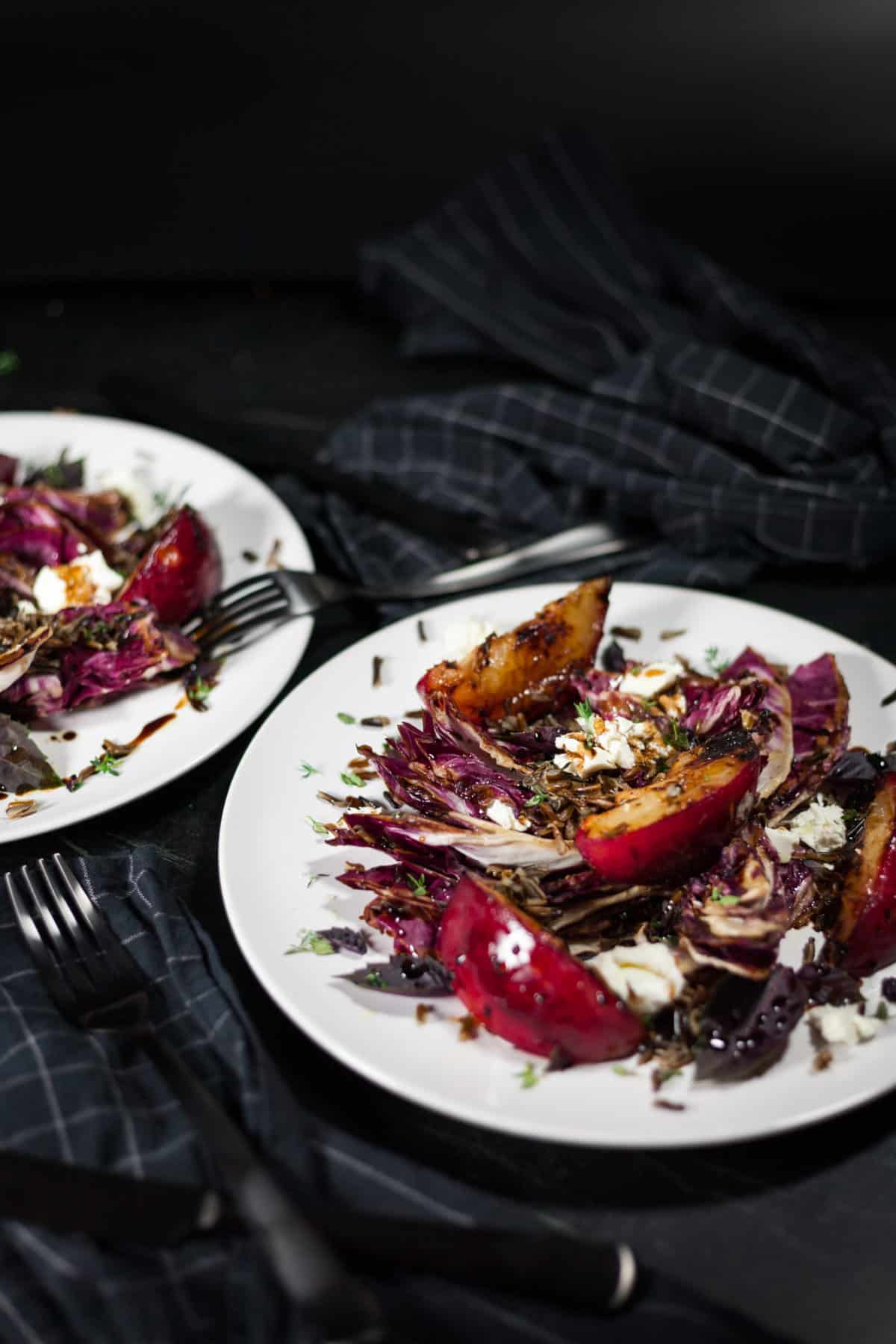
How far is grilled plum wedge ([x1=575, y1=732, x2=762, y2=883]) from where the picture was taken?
71.4 inches

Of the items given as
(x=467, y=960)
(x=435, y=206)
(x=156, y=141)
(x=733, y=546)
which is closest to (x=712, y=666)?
(x=733, y=546)

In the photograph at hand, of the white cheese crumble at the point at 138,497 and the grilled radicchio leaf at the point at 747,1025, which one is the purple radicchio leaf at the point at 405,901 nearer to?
the grilled radicchio leaf at the point at 747,1025

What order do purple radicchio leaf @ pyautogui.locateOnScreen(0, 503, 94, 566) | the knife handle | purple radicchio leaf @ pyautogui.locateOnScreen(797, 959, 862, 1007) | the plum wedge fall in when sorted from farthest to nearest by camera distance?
1. purple radicchio leaf @ pyautogui.locateOnScreen(0, 503, 94, 566)
2. purple radicchio leaf @ pyautogui.locateOnScreen(797, 959, 862, 1007)
3. the plum wedge
4. the knife handle

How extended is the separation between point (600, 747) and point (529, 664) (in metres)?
0.27

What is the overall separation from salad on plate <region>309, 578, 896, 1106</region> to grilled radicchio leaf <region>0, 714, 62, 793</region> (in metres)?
0.51

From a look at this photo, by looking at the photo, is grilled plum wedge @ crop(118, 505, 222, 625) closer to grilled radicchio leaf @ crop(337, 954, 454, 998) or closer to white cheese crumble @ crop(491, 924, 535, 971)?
grilled radicchio leaf @ crop(337, 954, 454, 998)

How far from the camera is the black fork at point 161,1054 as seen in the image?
4.67ft

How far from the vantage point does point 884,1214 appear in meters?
1.66

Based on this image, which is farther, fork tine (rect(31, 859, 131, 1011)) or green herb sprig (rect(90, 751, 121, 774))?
green herb sprig (rect(90, 751, 121, 774))

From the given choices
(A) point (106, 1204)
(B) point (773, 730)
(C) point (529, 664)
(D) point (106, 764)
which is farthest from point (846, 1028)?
(D) point (106, 764)

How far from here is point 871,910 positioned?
1798mm

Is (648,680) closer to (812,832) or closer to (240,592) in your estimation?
(812,832)

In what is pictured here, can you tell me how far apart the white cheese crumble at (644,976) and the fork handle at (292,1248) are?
49 centimetres

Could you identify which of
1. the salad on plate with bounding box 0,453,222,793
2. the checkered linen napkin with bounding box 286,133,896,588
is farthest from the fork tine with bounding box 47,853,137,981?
the checkered linen napkin with bounding box 286,133,896,588
